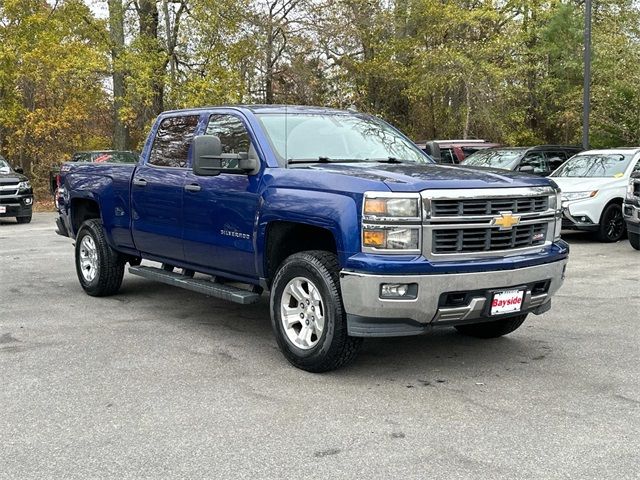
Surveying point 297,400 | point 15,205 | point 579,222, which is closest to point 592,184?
point 579,222

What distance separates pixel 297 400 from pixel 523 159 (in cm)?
1203

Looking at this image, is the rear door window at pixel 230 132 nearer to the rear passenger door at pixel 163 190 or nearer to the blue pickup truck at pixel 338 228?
the blue pickup truck at pixel 338 228

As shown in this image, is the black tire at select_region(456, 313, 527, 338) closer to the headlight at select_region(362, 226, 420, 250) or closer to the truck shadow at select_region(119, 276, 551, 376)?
the truck shadow at select_region(119, 276, 551, 376)

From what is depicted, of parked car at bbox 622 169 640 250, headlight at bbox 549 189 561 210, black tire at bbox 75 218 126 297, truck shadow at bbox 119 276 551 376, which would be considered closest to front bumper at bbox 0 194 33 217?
black tire at bbox 75 218 126 297

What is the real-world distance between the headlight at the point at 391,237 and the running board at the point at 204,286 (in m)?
1.44

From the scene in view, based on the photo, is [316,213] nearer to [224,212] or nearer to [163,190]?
[224,212]

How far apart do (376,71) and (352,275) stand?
22243mm

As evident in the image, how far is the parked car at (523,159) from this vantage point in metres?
15.5

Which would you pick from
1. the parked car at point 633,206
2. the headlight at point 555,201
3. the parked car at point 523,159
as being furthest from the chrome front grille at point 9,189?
the headlight at point 555,201

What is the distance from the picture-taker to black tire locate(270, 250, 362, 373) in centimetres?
507

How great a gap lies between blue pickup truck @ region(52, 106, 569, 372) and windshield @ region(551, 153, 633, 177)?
26.3 feet

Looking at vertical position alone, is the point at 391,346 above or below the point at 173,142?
below

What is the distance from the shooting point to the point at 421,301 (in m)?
4.82

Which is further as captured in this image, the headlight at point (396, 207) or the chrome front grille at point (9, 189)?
the chrome front grille at point (9, 189)
